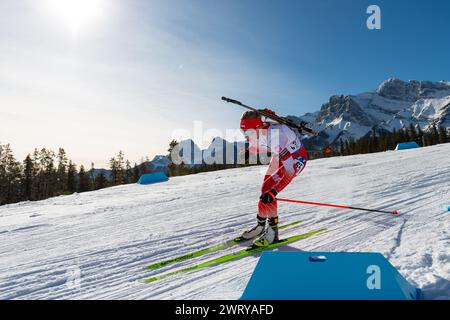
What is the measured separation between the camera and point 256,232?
542 centimetres

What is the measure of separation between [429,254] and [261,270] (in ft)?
7.75

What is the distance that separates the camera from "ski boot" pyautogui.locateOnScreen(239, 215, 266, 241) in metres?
5.36

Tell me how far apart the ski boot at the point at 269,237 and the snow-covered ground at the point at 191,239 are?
0.37 m

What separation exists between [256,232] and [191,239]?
3.80ft

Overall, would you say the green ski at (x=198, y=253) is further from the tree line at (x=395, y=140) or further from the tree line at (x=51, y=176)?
the tree line at (x=395, y=140)

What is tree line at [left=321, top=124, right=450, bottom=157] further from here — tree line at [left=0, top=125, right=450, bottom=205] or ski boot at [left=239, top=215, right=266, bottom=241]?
ski boot at [left=239, top=215, right=266, bottom=241]

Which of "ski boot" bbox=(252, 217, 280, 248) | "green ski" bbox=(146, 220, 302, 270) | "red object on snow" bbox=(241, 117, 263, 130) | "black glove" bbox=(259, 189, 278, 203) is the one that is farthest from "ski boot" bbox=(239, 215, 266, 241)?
"red object on snow" bbox=(241, 117, 263, 130)

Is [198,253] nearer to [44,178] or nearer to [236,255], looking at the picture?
[236,255]

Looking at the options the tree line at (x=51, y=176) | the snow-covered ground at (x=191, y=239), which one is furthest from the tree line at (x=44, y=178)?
the snow-covered ground at (x=191, y=239)

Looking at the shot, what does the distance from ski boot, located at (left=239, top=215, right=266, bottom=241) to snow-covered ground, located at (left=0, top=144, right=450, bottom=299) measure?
50 centimetres

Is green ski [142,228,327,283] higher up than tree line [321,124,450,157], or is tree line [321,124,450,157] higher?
tree line [321,124,450,157]

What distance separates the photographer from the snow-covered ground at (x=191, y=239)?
3.63 m
